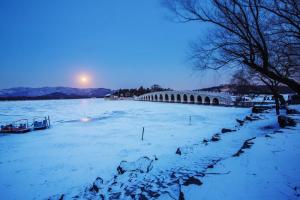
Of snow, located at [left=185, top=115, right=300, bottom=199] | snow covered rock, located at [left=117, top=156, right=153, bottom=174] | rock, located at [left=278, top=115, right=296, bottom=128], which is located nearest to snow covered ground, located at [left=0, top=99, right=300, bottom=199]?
snow, located at [left=185, top=115, right=300, bottom=199]

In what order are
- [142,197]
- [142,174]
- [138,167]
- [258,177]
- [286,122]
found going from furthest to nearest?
[286,122] → [138,167] → [142,174] → [142,197] → [258,177]

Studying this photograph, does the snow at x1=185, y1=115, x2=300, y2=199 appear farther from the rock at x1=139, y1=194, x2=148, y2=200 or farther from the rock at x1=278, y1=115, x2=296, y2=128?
the rock at x1=278, y1=115, x2=296, y2=128

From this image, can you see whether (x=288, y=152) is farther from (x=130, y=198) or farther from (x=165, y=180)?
(x=130, y=198)

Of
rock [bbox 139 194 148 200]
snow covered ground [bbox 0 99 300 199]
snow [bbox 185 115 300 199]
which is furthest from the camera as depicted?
rock [bbox 139 194 148 200]

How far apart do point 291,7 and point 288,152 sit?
4.81m

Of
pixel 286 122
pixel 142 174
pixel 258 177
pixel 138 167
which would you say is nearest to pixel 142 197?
pixel 142 174

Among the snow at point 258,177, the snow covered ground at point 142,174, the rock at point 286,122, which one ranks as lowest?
the snow covered ground at point 142,174

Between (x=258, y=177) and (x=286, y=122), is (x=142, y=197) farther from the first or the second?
(x=286, y=122)

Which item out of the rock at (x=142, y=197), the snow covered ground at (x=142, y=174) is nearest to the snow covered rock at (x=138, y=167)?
the snow covered ground at (x=142, y=174)

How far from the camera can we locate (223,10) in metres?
5.13

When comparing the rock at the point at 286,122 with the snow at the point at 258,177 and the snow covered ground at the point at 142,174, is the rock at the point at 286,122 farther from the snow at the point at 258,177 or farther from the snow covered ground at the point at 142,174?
the snow at the point at 258,177

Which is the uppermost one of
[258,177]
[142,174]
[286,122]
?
[286,122]

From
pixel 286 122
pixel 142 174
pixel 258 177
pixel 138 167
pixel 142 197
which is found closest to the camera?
pixel 258 177

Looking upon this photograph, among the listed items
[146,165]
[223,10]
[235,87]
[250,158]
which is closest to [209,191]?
[250,158]
